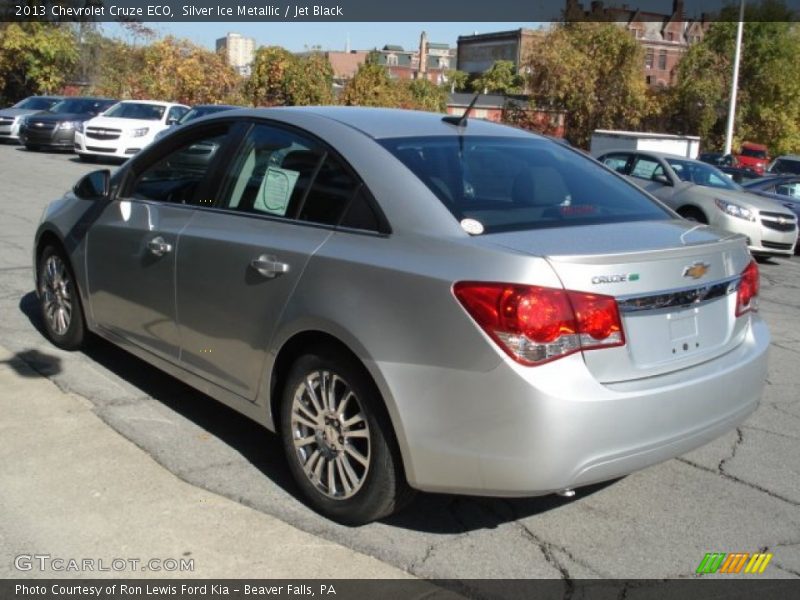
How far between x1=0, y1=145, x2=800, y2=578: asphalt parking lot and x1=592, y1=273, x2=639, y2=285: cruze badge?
1132 millimetres

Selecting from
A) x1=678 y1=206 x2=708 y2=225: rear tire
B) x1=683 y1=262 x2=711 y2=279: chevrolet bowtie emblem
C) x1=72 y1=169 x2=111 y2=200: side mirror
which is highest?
x1=72 y1=169 x2=111 y2=200: side mirror

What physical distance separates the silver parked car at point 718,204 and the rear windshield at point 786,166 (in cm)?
1378

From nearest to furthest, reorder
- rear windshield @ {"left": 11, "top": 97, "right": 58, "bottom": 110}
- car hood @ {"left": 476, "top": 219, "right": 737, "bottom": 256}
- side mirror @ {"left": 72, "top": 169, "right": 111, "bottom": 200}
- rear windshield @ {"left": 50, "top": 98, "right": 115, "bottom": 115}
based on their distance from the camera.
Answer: car hood @ {"left": 476, "top": 219, "right": 737, "bottom": 256}, side mirror @ {"left": 72, "top": 169, "right": 111, "bottom": 200}, rear windshield @ {"left": 50, "top": 98, "right": 115, "bottom": 115}, rear windshield @ {"left": 11, "top": 97, "right": 58, "bottom": 110}

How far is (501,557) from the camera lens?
338 centimetres

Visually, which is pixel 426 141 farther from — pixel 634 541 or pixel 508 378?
pixel 634 541

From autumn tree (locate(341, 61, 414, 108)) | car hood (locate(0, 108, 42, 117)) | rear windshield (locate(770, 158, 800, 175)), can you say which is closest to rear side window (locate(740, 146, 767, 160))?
rear windshield (locate(770, 158, 800, 175))

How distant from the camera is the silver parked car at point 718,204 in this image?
12.9m

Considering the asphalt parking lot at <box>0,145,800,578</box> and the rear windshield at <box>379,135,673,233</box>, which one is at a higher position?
the rear windshield at <box>379,135,673,233</box>

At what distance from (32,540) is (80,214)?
2.49 m

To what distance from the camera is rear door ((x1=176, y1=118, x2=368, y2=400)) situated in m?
3.71

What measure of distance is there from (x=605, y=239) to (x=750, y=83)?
4447 centimetres

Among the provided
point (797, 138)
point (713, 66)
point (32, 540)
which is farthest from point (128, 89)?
point (32, 540)

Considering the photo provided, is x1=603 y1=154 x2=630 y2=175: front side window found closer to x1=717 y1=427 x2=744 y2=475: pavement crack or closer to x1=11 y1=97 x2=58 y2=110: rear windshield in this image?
x1=717 y1=427 x2=744 y2=475: pavement crack

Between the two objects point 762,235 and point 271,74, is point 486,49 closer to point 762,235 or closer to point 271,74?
point 271,74
